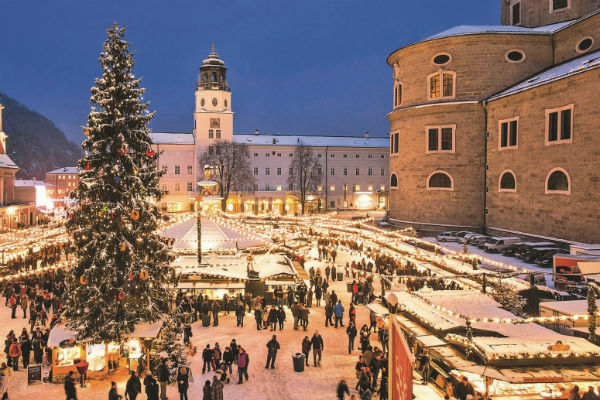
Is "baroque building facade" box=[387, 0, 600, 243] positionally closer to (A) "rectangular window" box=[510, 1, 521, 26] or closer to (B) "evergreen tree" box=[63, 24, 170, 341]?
(A) "rectangular window" box=[510, 1, 521, 26]

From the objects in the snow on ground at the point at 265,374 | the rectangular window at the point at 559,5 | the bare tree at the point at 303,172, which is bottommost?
the snow on ground at the point at 265,374

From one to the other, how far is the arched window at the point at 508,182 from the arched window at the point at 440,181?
3646mm

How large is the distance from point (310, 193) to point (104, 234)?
56710mm

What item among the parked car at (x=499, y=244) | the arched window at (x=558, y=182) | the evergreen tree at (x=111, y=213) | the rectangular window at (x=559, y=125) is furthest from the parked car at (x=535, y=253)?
the evergreen tree at (x=111, y=213)

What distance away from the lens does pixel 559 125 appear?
24.5 m

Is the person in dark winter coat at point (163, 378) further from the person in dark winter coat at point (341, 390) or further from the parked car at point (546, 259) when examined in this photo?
the parked car at point (546, 259)

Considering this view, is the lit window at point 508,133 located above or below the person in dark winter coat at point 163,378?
above

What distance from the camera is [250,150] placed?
235 ft

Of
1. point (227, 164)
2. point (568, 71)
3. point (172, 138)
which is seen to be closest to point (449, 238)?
point (568, 71)

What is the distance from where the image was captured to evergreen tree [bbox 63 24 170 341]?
13555mm

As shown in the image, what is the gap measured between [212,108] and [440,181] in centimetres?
4127

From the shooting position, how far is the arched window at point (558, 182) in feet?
78.8

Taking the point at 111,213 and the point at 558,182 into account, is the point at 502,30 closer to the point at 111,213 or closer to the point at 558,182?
the point at 558,182

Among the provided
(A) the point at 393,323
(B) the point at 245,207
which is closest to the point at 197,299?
(A) the point at 393,323
